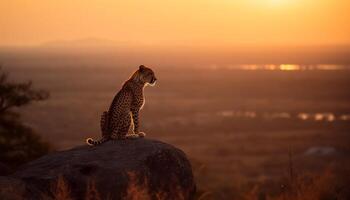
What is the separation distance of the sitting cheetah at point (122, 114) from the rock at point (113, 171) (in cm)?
40

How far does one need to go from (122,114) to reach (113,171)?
2.06 metres

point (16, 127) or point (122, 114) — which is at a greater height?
point (122, 114)

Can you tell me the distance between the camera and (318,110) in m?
77.4

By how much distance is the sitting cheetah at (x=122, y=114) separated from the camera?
11133 millimetres

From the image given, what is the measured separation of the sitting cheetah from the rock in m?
0.40

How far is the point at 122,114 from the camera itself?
11.2 m

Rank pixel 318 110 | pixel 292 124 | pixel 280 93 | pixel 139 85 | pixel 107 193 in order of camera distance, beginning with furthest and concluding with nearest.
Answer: pixel 280 93 → pixel 318 110 → pixel 292 124 → pixel 139 85 → pixel 107 193

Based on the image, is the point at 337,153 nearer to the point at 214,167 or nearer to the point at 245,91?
the point at 214,167

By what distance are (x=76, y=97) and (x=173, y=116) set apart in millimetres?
24351

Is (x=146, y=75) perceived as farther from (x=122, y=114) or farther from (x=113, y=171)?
(x=113, y=171)

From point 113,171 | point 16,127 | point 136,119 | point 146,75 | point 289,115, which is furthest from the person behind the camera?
point 289,115

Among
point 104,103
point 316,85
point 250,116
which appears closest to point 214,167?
point 250,116

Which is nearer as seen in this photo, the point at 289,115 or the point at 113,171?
the point at 113,171

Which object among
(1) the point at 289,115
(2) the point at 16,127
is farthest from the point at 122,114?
(1) the point at 289,115
